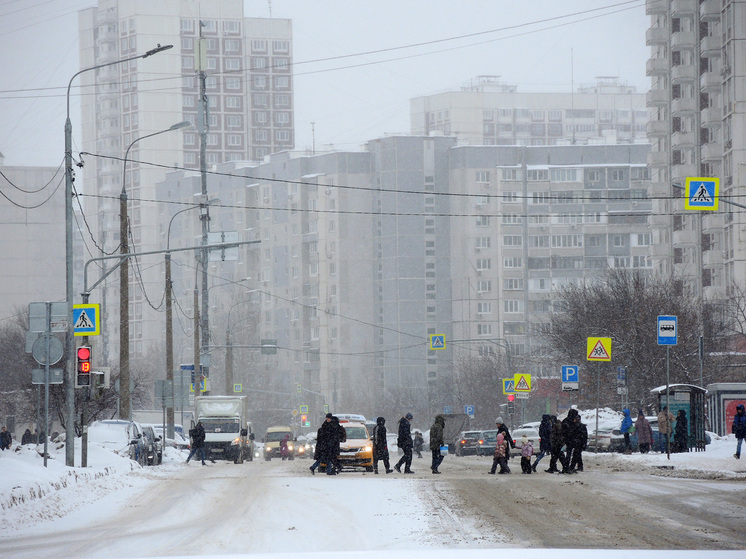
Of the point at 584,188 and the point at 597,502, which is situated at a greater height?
the point at 584,188

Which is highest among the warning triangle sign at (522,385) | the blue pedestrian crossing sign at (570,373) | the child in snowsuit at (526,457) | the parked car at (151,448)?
the blue pedestrian crossing sign at (570,373)

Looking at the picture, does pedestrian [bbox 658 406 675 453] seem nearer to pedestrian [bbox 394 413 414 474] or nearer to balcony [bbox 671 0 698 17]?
pedestrian [bbox 394 413 414 474]

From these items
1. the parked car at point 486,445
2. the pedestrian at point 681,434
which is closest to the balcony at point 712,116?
the parked car at point 486,445

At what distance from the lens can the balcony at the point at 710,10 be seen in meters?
90.4

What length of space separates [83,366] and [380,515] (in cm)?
1368

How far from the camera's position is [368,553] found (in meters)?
12.7

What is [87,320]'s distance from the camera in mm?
30859

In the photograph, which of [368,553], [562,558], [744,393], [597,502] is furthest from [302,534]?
[744,393]

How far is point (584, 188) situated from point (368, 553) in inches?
5352

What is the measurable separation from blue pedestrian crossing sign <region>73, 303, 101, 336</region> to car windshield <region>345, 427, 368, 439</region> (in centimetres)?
839

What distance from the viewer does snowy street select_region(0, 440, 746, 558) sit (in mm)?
14516

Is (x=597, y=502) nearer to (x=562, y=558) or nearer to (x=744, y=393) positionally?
(x=562, y=558)

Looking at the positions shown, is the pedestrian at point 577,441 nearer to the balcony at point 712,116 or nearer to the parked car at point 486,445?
the parked car at point 486,445

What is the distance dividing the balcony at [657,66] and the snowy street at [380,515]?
78.4 m
